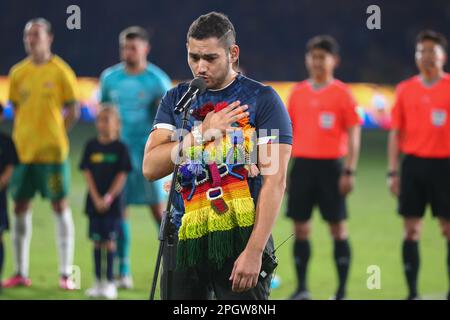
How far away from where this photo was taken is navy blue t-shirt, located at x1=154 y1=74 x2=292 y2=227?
3.39 meters

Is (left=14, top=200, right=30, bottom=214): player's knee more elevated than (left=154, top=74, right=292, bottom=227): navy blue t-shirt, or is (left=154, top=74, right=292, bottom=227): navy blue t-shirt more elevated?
(left=154, top=74, right=292, bottom=227): navy blue t-shirt

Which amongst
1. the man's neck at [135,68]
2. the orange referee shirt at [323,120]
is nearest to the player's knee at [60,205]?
the man's neck at [135,68]

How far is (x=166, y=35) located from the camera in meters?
21.3

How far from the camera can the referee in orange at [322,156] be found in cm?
685

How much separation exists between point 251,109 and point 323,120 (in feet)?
11.6

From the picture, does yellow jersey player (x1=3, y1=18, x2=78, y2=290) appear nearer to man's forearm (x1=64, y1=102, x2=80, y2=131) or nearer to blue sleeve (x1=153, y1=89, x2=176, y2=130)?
man's forearm (x1=64, y1=102, x2=80, y2=131)

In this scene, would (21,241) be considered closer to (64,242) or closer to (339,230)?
(64,242)

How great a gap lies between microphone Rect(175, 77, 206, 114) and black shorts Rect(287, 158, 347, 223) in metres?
3.62

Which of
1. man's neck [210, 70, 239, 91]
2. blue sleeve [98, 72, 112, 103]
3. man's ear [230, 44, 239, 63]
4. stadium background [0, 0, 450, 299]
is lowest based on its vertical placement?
man's neck [210, 70, 239, 91]

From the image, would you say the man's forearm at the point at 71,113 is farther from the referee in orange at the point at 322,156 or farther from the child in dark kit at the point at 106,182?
the referee in orange at the point at 322,156

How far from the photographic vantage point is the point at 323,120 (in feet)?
22.6

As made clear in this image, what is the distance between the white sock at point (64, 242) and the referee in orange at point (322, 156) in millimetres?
1670

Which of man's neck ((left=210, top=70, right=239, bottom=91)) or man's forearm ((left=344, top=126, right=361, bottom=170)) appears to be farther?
man's forearm ((left=344, top=126, right=361, bottom=170))

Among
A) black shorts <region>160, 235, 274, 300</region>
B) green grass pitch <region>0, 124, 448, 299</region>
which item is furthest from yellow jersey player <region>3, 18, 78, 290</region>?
black shorts <region>160, 235, 274, 300</region>
